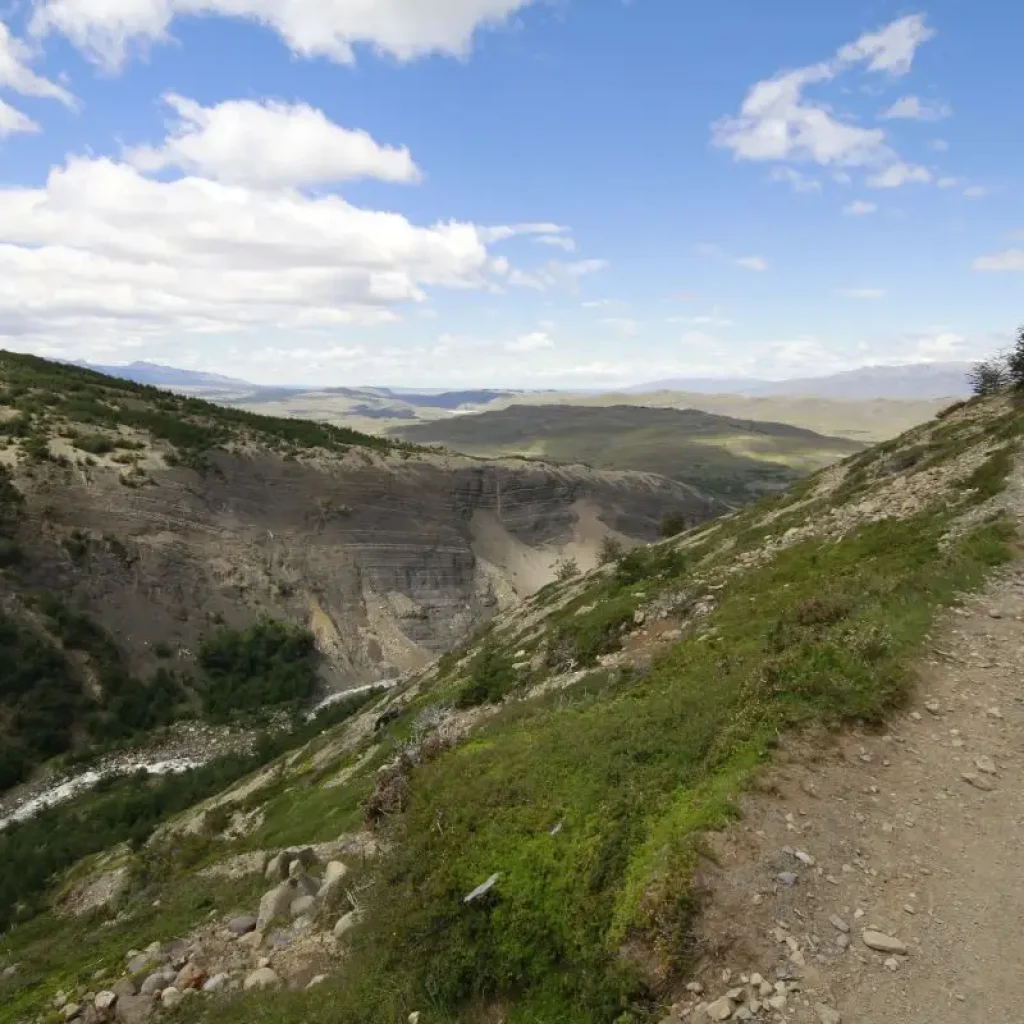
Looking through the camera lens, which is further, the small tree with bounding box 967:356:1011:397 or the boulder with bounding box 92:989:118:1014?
the small tree with bounding box 967:356:1011:397

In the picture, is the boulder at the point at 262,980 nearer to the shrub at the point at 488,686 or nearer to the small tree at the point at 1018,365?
the shrub at the point at 488,686

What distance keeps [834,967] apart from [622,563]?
2548 centimetres

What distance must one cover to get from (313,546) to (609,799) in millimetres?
56820

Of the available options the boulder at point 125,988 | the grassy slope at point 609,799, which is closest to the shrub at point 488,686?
the grassy slope at point 609,799

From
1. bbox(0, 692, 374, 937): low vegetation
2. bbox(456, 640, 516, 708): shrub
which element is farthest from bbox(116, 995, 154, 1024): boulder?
bbox(0, 692, 374, 937): low vegetation

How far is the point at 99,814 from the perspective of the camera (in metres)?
32.6

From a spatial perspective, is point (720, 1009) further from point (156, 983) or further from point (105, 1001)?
point (105, 1001)

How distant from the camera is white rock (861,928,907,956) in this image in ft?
25.3

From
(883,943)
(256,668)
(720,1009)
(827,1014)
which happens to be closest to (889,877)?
(883,943)

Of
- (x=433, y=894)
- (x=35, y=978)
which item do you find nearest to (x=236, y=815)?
(x=35, y=978)

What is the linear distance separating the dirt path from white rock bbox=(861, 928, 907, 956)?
53 mm

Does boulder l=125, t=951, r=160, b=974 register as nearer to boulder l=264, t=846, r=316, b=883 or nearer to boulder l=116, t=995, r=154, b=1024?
boulder l=116, t=995, r=154, b=1024

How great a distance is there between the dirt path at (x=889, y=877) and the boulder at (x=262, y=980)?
6.51 meters

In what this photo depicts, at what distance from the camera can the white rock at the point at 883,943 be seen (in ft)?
25.3
